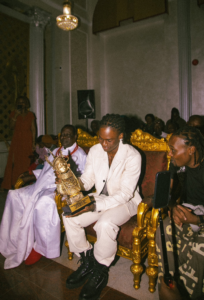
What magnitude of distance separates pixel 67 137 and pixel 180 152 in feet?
5.00

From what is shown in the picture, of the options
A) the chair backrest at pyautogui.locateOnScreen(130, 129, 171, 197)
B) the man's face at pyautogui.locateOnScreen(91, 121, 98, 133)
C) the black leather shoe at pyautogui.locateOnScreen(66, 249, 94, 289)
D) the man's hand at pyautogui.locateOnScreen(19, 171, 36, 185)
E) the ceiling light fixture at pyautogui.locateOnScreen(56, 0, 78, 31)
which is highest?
the ceiling light fixture at pyautogui.locateOnScreen(56, 0, 78, 31)

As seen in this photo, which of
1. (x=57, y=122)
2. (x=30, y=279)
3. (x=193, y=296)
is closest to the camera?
(x=193, y=296)

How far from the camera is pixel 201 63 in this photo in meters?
6.31

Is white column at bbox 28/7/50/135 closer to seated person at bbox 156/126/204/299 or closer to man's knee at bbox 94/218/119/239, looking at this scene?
man's knee at bbox 94/218/119/239

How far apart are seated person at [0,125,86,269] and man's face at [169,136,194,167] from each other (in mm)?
1362

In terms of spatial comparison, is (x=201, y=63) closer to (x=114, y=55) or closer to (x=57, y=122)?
(x=114, y=55)

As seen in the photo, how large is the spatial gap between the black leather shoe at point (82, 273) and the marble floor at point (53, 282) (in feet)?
0.18

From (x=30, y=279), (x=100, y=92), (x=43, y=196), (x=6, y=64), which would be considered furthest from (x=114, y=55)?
(x=30, y=279)

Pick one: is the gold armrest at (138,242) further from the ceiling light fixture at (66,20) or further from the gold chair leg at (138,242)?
the ceiling light fixture at (66,20)

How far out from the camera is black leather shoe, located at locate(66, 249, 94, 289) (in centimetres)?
184

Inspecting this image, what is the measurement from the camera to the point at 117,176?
2.05 metres

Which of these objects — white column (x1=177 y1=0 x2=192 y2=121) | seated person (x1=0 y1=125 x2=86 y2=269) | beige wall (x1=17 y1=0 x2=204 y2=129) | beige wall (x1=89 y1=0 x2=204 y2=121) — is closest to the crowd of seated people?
seated person (x1=0 y1=125 x2=86 y2=269)

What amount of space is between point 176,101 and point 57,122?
3.93 m

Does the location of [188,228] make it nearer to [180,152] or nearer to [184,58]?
[180,152]
